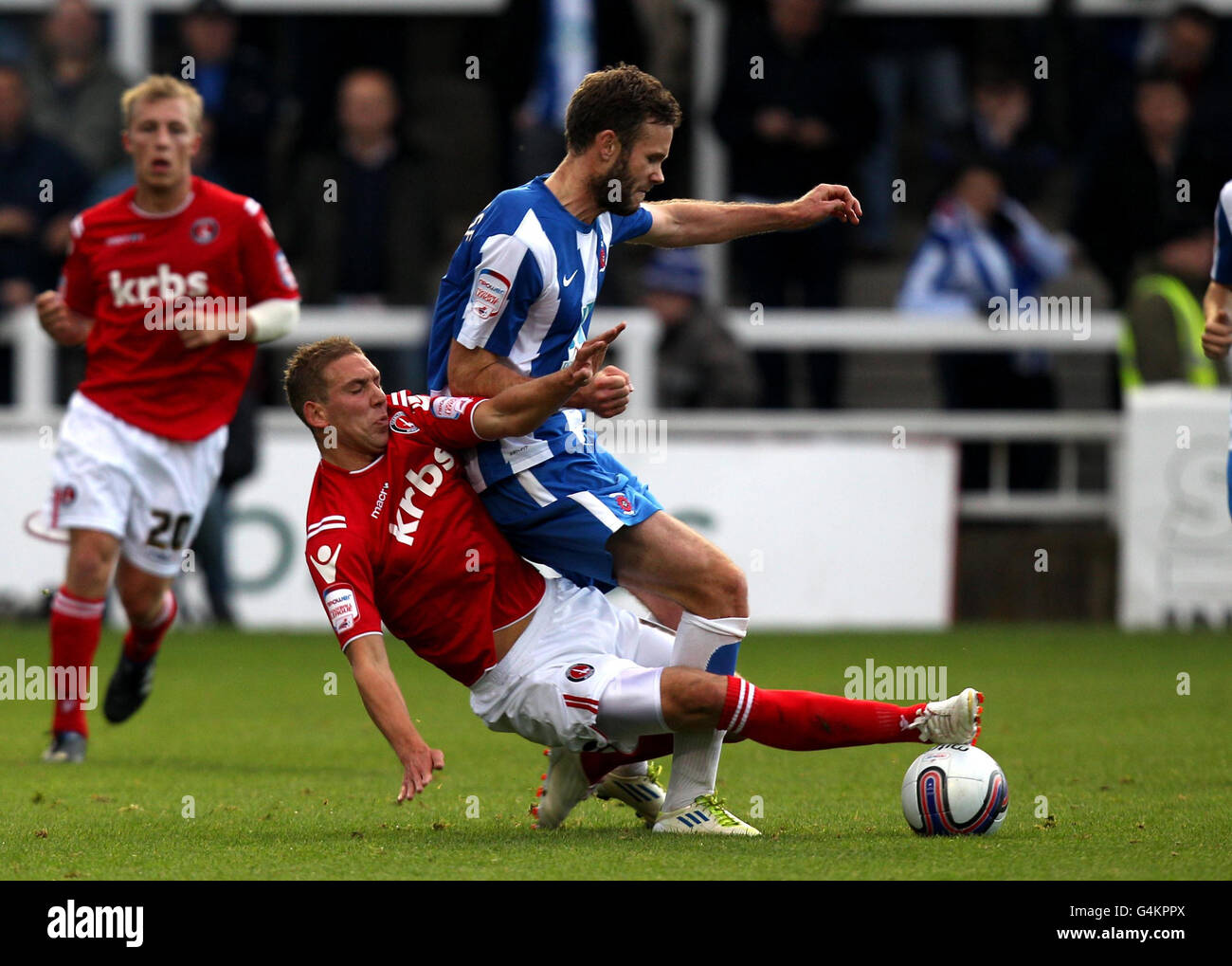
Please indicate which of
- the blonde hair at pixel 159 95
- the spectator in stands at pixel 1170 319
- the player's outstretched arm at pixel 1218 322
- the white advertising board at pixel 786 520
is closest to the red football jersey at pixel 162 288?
the blonde hair at pixel 159 95

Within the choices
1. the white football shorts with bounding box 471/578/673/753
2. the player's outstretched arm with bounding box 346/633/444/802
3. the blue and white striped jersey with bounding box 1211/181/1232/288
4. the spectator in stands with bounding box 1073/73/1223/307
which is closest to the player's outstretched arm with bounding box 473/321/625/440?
the white football shorts with bounding box 471/578/673/753

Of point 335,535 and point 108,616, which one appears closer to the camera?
point 335,535

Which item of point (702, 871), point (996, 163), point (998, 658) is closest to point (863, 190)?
point (996, 163)

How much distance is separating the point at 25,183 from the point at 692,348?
437 centimetres

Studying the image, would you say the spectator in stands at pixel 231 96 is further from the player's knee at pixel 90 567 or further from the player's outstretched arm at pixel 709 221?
the player's outstretched arm at pixel 709 221

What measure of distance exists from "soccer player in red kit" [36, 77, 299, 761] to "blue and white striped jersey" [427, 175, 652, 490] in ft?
7.06

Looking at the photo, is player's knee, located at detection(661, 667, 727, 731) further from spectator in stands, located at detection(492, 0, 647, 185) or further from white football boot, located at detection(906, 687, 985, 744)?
spectator in stands, located at detection(492, 0, 647, 185)

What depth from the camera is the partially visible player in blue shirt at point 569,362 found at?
580 centimetres

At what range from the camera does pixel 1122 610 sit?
12.7 metres

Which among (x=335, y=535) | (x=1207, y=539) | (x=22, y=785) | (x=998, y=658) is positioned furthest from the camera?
(x=1207, y=539)

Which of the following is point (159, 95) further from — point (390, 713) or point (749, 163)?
point (749, 163)

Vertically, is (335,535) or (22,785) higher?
(335,535)
